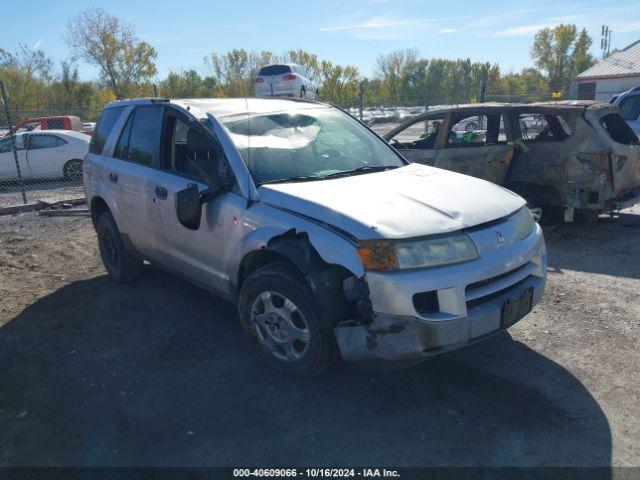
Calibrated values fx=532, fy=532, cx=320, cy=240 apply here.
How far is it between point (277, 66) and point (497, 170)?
14.6 metres

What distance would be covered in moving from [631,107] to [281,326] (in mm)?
Result: 10306

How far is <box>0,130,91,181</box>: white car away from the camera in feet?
42.8

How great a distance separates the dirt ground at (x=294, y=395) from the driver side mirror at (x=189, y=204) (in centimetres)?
103

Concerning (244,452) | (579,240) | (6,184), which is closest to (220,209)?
(244,452)

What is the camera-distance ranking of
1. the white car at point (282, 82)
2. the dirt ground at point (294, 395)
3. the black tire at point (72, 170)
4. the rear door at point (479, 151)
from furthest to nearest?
the white car at point (282, 82)
the black tire at point (72, 170)
the rear door at point (479, 151)
the dirt ground at point (294, 395)

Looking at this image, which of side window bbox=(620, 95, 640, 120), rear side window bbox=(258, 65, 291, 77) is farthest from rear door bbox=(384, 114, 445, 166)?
rear side window bbox=(258, 65, 291, 77)

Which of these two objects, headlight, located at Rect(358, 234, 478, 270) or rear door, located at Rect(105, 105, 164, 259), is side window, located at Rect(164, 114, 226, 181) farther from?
headlight, located at Rect(358, 234, 478, 270)

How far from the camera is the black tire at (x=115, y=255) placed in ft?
17.7

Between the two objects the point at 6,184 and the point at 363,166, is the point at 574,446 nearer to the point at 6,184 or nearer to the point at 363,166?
the point at 363,166

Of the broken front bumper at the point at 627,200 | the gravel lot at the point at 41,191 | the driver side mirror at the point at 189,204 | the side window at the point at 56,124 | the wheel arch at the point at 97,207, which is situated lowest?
the gravel lot at the point at 41,191

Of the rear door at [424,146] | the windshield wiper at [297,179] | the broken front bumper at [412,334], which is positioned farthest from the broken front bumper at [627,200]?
the windshield wiper at [297,179]

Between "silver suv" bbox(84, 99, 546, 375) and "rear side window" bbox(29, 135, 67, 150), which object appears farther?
"rear side window" bbox(29, 135, 67, 150)

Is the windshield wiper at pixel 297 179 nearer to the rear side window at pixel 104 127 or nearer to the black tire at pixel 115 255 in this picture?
the black tire at pixel 115 255

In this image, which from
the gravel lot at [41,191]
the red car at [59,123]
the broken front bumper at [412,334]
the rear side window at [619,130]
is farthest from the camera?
the red car at [59,123]
